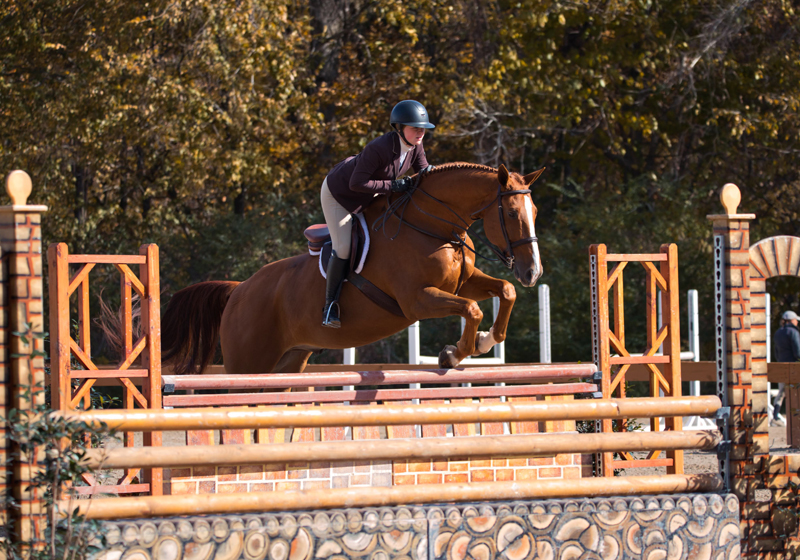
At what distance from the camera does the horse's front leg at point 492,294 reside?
15.0 ft

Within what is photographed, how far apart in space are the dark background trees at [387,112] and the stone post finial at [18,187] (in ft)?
28.2

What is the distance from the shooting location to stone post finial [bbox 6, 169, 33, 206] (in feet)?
9.64

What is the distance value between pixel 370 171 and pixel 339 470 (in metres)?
1.75

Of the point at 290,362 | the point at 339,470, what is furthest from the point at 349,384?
the point at 290,362

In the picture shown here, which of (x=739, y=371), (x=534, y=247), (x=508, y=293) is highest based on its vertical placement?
(x=534, y=247)

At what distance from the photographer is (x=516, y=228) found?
4367 mm

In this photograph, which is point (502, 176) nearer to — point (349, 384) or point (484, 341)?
point (484, 341)

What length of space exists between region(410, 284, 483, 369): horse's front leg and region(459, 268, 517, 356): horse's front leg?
0.33ft

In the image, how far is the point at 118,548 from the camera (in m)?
2.92

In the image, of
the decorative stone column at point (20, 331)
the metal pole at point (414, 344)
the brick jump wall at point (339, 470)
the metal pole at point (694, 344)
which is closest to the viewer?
the decorative stone column at point (20, 331)

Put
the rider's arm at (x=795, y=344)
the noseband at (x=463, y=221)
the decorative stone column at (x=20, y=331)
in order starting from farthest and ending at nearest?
the rider's arm at (x=795, y=344)
the noseband at (x=463, y=221)
the decorative stone column at (x=20, y=331)

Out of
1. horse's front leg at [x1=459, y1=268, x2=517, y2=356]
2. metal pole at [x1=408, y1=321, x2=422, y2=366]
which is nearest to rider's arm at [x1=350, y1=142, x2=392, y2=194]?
horse's front leg at [x1=459, y1=268, x2=517, y2=356]

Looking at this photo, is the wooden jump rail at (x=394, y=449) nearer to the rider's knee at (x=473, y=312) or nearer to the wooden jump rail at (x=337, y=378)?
the wooden jump rail at (x=337, y=378)

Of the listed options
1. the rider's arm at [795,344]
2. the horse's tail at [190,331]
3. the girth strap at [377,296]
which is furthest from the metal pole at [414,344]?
the rider's arm at [795,344]
